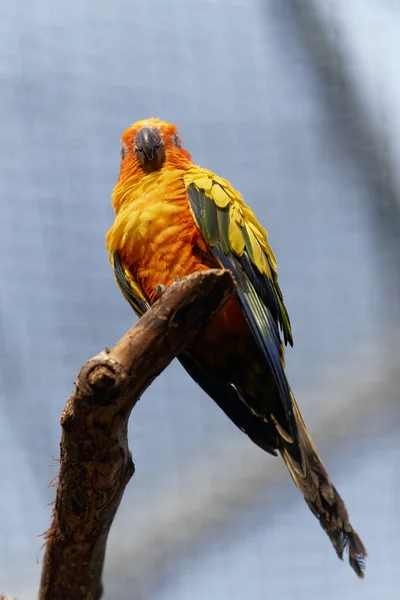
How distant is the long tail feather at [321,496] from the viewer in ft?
8.23

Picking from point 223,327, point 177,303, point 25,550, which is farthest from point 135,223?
point 25,550

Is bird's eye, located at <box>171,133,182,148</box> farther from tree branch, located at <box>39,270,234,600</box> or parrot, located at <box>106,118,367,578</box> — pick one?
tree branch, located at <box>39,270,234,600</box>

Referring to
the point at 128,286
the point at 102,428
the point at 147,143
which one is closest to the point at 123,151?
the point at 147,143

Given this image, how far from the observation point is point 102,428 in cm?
198

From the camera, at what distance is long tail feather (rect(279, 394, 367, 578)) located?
2508 mm

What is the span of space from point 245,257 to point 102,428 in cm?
131

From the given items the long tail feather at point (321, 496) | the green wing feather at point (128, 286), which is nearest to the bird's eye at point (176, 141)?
the green wing feather at point (128, 286)

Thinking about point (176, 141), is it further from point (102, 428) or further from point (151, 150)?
point (102, 428)

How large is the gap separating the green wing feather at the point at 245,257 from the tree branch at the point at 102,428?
2.57 ft

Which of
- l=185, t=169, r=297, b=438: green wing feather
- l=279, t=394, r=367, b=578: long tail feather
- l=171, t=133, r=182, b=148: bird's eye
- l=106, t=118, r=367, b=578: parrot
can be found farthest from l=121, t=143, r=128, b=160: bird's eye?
l=279, t=394, r=367, b=578: long tail feather

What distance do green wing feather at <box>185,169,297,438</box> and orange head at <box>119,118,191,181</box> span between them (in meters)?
0.28

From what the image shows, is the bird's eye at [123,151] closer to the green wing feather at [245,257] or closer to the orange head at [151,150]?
the orange head at [151,150]

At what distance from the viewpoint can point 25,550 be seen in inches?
168

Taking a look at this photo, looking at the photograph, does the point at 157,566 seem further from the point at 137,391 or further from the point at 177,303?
the point at 177,303
